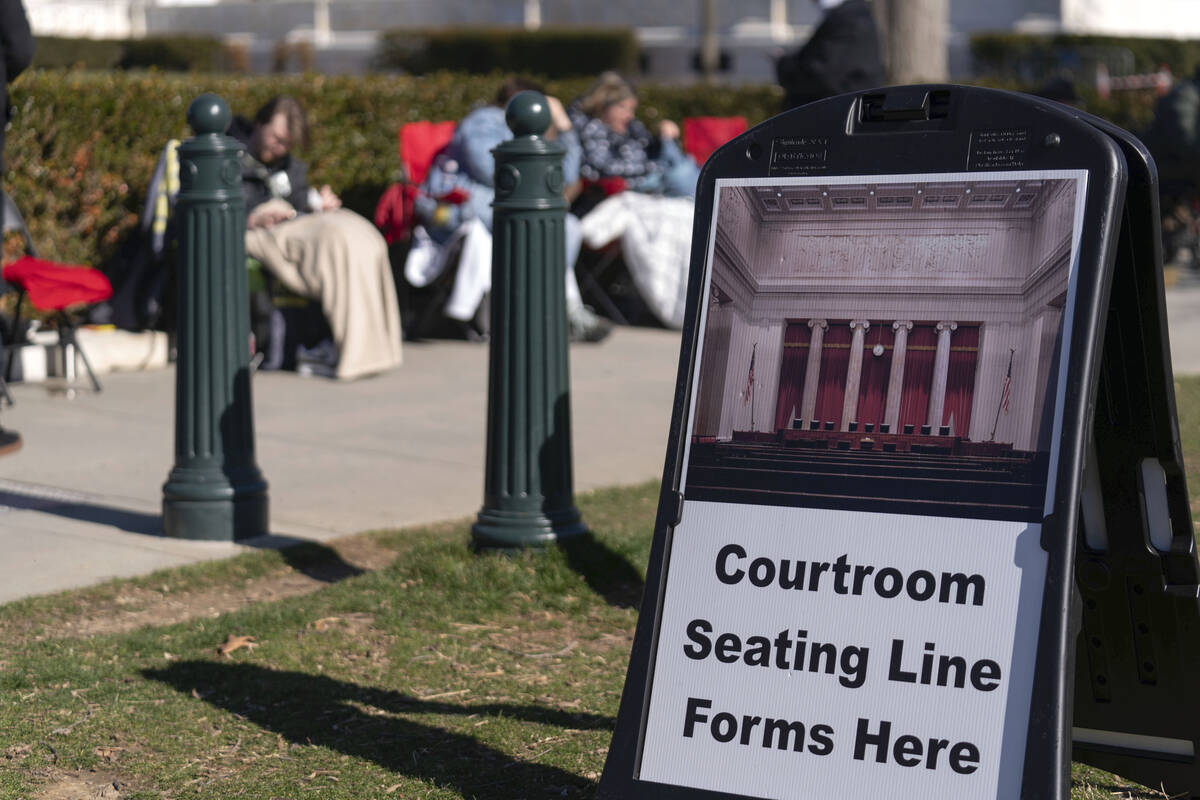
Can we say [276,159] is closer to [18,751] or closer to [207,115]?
[207,115]

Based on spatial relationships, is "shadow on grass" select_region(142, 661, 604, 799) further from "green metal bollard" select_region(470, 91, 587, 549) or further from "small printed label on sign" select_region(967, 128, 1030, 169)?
"small printed label on sign" select_region(967, 128, 1030, 169)

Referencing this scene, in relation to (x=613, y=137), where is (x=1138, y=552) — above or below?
below

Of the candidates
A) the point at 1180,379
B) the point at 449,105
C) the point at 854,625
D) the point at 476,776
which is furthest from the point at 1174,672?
the point at 449,105

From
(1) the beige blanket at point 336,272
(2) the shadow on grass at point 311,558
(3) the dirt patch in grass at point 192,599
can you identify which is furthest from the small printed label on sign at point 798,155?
(1) the beige blanket at point 336,272

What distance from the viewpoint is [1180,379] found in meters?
8.47

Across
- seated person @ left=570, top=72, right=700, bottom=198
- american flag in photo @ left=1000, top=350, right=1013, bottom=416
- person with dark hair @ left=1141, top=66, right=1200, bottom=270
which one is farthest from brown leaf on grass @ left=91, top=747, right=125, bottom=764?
person with dark hair @ left=1141, top=66, right=1200, bottom=270

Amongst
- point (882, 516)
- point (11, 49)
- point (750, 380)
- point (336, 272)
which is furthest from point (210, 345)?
point (336, 272)

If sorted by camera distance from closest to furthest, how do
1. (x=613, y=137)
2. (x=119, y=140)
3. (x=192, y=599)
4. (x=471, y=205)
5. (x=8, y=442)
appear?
(x=192, y=599) → (x=8, y=442) → (x=119, y=140) → (x=471, y=205) → (x=613, y=137)

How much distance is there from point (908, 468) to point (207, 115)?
10.4 feet

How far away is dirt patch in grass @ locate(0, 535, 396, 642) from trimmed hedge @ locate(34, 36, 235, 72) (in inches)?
1294

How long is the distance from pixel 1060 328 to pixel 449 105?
993 centimetres

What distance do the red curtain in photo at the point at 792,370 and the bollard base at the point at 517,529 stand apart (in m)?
2.05

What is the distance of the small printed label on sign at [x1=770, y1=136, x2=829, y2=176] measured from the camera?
295cm

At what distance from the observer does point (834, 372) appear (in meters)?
2.88
